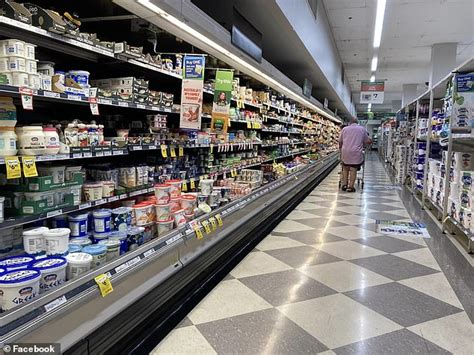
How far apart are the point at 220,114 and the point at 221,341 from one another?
2.16m

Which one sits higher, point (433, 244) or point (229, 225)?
point (229, 225)

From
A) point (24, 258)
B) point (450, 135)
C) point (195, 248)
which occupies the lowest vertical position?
point (195, 248)

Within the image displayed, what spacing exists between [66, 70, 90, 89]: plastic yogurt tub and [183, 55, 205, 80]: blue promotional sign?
38.3 inches

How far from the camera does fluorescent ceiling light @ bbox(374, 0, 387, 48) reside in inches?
283

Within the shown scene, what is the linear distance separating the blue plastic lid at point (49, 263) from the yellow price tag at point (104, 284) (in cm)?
17

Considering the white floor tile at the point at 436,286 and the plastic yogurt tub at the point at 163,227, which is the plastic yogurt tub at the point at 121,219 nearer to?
the plastic yogurt tub at the point at 163,227

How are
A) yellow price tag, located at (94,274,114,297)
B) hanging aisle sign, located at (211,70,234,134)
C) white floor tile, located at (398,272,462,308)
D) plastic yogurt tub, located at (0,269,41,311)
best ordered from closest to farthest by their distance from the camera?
plastic yogurt tub, located at (0,269,41,311) < yellow price tag, located at (94,274,114,297) < white floor tile, located at (398,272,462,308) < hanging aisle sign, located at (211,70,234,134)

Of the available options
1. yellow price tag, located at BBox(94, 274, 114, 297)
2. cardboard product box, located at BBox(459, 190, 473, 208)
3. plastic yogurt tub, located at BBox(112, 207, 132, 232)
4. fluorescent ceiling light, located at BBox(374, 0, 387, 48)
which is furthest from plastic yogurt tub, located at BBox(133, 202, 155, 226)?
fluorescent ceiling light, located at BBox(374, 0, 387, 48)

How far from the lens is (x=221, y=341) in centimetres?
189

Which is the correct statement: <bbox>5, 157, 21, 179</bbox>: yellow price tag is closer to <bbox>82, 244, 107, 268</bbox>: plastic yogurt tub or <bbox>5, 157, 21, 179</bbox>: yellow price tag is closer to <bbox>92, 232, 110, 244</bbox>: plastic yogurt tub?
<bbox>82, 244, 107, 268</bbox>: plastic yogurt tub

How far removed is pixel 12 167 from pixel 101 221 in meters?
0.63

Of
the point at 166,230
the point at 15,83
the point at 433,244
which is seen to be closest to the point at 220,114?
the point at 166,230

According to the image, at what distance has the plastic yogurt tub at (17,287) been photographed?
1.32m

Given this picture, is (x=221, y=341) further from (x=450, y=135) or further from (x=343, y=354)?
(x=450, y=135)
